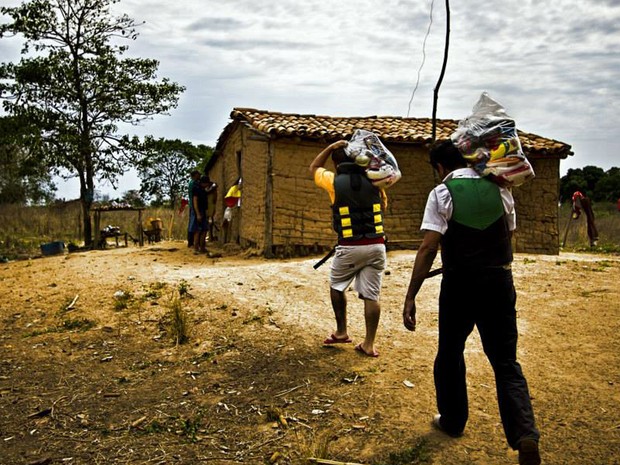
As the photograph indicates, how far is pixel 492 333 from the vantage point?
320cm

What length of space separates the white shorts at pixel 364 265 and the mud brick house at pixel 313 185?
22.5ft

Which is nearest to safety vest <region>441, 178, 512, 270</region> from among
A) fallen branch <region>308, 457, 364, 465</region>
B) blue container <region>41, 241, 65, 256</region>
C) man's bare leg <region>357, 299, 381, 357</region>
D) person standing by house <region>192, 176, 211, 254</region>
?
fallen branch <region>308, 457, 364, 465</region>


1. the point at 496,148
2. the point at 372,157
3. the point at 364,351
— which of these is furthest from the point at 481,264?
the point at 364,351

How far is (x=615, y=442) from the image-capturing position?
Result: 353cm

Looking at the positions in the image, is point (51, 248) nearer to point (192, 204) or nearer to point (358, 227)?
point (192, 204)

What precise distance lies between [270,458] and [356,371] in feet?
4.41

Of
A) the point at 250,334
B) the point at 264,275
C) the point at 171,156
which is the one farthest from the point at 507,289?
the point at 171,156

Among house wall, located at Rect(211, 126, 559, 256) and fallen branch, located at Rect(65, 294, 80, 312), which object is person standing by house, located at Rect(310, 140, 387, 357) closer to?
fallen branch, located at Rect(65, 294, 80, 312)

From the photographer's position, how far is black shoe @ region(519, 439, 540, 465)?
2979 millimetres

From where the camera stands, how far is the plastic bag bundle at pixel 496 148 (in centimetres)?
323

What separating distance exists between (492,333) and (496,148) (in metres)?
1.01

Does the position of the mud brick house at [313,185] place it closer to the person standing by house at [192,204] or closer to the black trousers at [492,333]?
the person standing by house at [192,204]

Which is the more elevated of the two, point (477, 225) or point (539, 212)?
point (539, 212)

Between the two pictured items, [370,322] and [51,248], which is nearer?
[370,322]
